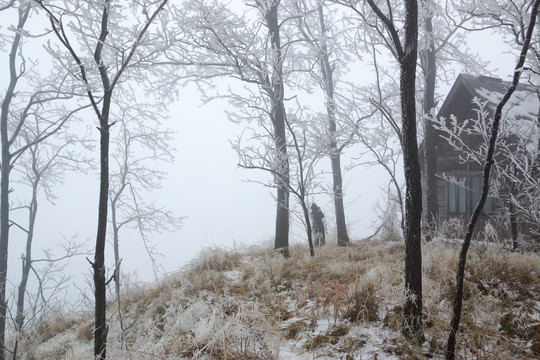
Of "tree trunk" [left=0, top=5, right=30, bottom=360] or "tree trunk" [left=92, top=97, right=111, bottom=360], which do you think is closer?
"tree trunk" [left=92, top=97, right=111, bottom=360]

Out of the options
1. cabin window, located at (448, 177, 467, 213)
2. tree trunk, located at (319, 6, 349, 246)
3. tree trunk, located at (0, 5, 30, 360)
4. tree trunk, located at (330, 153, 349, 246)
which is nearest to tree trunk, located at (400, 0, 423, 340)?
tree trunk, located at (319, 6, 349, 246)

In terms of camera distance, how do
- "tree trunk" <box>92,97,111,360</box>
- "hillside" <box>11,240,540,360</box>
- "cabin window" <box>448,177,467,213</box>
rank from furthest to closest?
1. "cabin window" <box>448,177,467,213</box>
2. "hillside" <box>11,240,540,360</box>
3. "tree trunk" <box>92,97,111,360</box>

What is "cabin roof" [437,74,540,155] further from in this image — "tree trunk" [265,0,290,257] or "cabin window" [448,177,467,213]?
"tree trunk" [265,0,290,257]

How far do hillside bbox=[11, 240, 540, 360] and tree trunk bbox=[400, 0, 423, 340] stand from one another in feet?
0.76

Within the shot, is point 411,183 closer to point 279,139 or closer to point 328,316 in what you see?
point 328,316

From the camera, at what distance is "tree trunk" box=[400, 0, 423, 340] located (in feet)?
8.65

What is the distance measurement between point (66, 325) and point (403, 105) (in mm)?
7277

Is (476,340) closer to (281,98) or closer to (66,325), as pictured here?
(281,98)

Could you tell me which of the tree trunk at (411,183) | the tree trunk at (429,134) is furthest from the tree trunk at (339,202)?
the tree trunk at (411,183)

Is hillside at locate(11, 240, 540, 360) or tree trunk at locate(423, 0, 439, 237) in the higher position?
tree trunk at locate(423, 0, 439, 237)

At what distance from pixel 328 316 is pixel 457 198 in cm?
984

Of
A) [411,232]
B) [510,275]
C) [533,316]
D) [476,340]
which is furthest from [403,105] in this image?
[510,275]

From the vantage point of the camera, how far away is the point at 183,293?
5.14m

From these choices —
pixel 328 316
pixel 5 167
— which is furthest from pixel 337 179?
pixel 5 167
